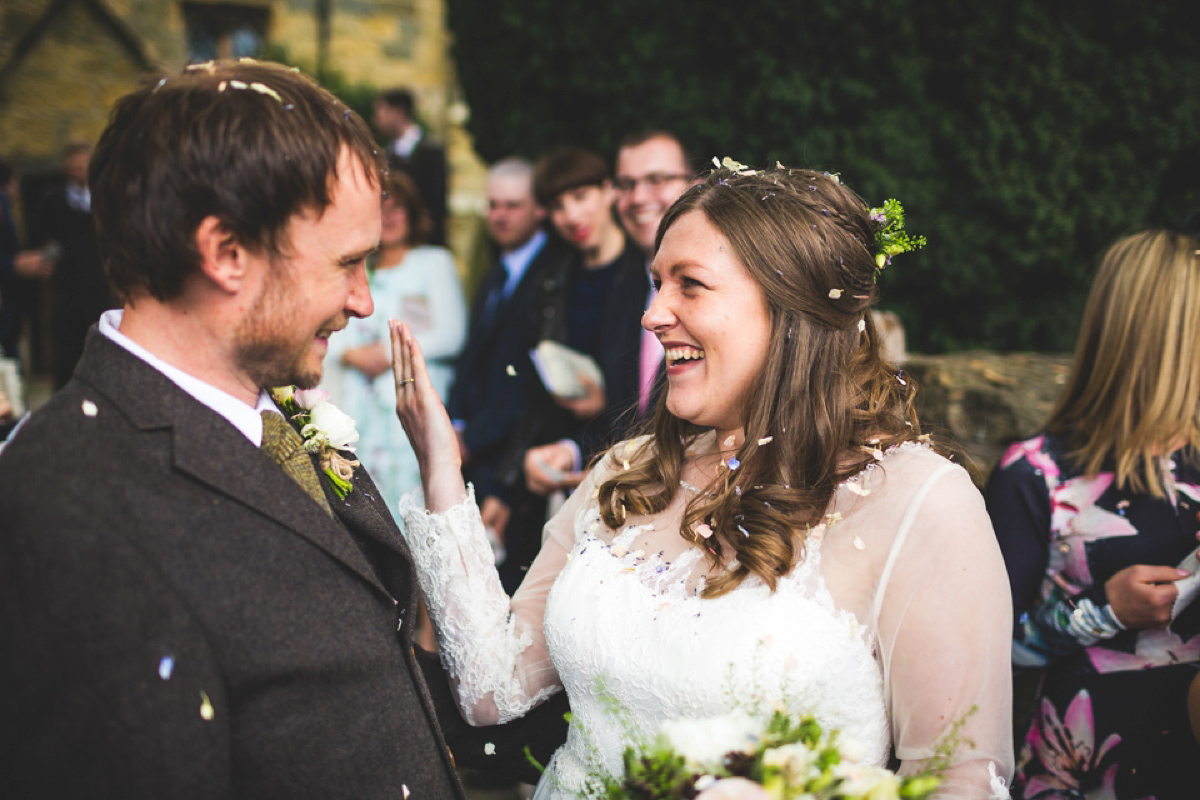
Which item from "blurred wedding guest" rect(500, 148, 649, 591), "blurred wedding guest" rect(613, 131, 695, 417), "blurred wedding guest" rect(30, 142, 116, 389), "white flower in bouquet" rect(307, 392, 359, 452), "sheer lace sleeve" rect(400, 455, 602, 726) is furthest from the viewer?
"blurred wedding guest" rect(30, 142, 116, 389)

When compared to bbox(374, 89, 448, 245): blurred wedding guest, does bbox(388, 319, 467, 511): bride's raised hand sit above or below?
below

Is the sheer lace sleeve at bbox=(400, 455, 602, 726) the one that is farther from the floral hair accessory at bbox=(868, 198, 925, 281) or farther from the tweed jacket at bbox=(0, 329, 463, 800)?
the floral hair accessory at bbox=(868, 198, 925, 281)

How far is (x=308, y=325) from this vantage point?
151 cm

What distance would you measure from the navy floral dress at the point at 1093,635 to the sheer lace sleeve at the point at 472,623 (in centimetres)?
141

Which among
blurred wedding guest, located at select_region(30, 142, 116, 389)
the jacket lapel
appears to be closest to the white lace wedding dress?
the jacket lapel

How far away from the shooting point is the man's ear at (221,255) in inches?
53.6

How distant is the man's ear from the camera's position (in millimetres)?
1361

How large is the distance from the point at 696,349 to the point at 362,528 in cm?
88

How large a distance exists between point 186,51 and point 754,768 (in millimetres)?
15915

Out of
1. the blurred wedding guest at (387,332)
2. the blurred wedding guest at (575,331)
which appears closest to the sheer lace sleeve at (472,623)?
the blurred wedding guest at (575,331)

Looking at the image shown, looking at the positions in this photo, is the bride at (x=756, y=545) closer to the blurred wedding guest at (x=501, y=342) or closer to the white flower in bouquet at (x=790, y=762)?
the white flower in bouquet at (x=790, y=762)

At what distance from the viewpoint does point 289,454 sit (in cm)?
158

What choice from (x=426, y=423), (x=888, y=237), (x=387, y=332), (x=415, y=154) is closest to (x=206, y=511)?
(x=426, y=423)

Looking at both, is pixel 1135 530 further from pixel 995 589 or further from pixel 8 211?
pixel 8 211
